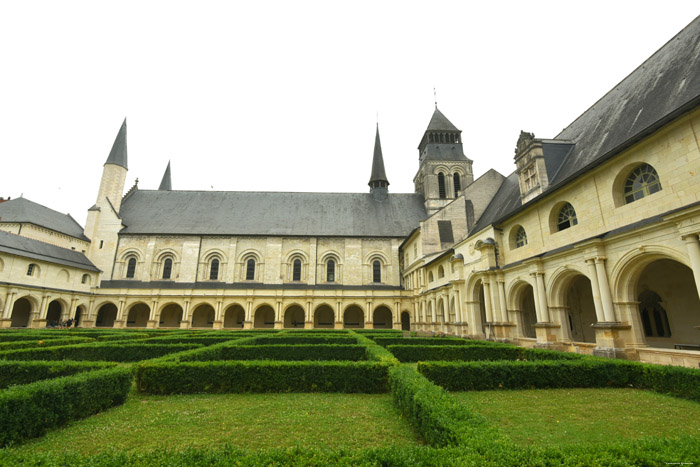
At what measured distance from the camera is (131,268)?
3591 centimetres

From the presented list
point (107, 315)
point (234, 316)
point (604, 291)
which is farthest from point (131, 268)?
point (604, 291)

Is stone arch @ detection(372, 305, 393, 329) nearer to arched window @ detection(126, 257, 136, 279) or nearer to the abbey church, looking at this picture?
the abbey church

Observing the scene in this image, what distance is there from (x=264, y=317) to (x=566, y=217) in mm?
30156

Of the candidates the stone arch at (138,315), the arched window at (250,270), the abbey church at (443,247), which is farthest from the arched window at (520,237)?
the stone arch at (138,315)

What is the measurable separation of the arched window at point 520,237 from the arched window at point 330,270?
21.6 m

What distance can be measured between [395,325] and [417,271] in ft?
20.5

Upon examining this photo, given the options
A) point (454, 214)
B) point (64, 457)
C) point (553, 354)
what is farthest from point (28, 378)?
point (454, 214)

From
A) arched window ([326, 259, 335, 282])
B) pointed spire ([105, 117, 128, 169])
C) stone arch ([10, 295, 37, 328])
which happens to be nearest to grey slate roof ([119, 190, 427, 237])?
arched window ([326, 259, 335, 282])

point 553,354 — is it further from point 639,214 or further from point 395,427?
point 395,427

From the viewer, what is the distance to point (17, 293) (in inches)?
1045

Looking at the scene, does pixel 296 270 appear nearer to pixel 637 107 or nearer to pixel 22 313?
pixel 22 313

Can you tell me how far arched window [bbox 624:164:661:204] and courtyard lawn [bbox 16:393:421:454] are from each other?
11.4m

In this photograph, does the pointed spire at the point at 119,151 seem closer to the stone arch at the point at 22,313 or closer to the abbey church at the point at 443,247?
the abbey church at the point at 443,247

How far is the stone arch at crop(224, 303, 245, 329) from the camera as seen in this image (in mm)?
35750
